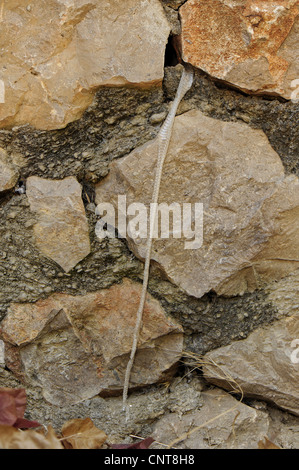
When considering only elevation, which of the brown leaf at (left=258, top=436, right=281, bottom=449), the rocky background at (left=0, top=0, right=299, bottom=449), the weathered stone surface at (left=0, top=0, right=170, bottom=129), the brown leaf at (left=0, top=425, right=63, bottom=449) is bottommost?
the brown leaf at (left=258, top=436, right=281, bottom=449)

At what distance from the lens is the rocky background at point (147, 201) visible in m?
1.24

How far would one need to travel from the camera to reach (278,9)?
1.21 meters

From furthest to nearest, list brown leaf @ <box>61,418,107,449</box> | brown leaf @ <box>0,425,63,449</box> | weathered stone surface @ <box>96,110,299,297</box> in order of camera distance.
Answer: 1. weathered stone surface @ <box>96,110,299,297</box>
2. brown leaf @ <box>61,418,107,449</box>
3. brown leaf @ <box>0,425,63,449</box>

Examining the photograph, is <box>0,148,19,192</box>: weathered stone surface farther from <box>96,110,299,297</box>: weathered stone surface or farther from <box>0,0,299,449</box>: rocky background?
<box>96,110,299,297</box>: weathered stone surface

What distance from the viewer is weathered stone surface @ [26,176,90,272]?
1.28m

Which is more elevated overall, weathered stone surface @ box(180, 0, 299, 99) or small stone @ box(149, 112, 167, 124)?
weathered stone surface @ box(180, 0, 299, 99)

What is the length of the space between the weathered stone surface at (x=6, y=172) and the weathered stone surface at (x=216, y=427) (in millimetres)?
694

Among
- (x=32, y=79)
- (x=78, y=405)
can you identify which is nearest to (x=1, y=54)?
(x=32, y=79)

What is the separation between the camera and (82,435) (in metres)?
1.18

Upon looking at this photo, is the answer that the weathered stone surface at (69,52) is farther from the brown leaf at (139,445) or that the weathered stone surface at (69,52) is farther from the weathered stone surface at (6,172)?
the brown leaf at (139,445)

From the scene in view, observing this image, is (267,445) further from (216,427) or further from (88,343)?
(88,343)

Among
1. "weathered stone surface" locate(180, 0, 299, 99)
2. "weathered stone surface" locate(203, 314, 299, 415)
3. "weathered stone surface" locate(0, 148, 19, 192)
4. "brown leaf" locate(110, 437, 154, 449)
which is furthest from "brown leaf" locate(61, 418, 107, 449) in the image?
"weathered stone surface" locate(180, 0, 299, 99)

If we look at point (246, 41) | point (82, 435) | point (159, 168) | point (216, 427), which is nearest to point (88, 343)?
point (82, 435)
